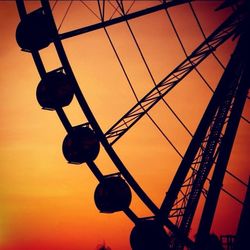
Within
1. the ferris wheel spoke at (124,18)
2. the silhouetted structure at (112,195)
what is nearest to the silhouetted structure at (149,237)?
the silhouetted structure at (112,195)

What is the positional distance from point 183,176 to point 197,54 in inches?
122

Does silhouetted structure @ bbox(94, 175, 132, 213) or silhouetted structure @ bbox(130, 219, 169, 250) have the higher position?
silhouetted structure @ bbox(94, 175, 132, 213)

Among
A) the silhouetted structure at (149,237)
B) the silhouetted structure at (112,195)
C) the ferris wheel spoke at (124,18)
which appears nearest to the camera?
the ferris wheel spoke at (124,18)

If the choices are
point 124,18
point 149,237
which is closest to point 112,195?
point 149,237

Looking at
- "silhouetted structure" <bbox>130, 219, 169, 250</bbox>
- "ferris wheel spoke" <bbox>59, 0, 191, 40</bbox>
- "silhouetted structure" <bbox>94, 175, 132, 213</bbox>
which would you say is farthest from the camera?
"silhouetted structure" <bbox>94, 175, 132, 213</bbox>

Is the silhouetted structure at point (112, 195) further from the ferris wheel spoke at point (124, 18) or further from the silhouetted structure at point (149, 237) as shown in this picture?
the ferris wheel spoke at point (124, 18)

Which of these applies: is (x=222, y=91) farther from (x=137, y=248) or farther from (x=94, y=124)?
(x=137, y=248)

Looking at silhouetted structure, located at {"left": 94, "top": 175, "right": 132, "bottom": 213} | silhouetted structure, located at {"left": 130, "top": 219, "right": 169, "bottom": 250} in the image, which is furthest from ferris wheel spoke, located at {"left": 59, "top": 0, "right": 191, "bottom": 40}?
silhouetted structure, located at {"left": 130, "top": 219, "right": 169, "bottom": 250}

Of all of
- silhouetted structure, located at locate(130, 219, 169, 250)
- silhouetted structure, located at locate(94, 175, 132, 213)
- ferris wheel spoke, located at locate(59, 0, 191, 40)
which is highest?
ferris wheel spoke, located at locate(59, 0, 191, 40)

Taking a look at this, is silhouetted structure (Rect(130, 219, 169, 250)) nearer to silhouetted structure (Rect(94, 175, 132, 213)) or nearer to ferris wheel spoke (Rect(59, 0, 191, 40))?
silhouetted structure (Rect(94, 175, 132, 213))

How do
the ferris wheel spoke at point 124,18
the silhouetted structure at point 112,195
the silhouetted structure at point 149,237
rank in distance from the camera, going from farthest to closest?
the silhouetted structure at point 112,195, the silhouetted structure at point 149,237, the ferris wheel spoke at point 124,18

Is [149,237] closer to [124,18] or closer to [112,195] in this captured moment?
[112,195]

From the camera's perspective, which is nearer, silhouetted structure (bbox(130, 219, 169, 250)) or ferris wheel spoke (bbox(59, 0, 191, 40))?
ferris wheel spoke (bbox(59, 0, 191, 40))

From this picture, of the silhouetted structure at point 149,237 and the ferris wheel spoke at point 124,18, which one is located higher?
the ferris wheel spoke at point 124,18
